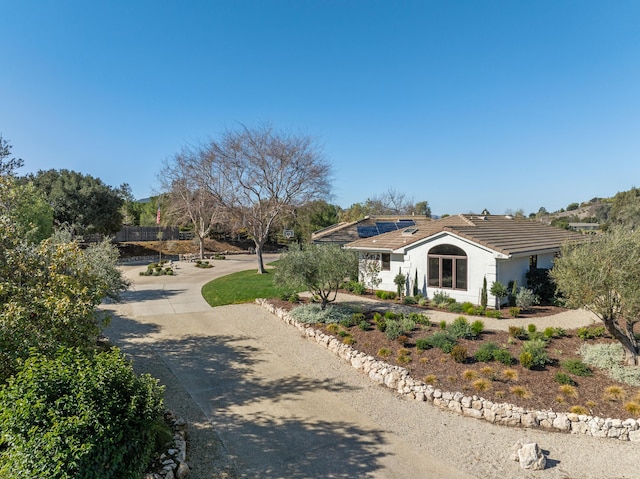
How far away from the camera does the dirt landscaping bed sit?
28.2 ft

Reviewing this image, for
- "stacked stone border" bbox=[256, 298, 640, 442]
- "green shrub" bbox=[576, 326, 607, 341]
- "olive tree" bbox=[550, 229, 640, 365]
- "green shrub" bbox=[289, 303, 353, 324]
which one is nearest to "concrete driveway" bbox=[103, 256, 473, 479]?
"stacked stone border" bbox=[256, 298, 640, 442]

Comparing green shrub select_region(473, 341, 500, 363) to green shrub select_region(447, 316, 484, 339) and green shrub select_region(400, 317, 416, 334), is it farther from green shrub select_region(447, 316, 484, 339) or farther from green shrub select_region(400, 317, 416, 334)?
green shrub select_region(400, 317, 416, 334)

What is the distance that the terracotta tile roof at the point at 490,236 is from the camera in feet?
59.5

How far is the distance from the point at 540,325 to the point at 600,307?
213 inches

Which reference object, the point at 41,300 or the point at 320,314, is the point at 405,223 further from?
the point at 41,300

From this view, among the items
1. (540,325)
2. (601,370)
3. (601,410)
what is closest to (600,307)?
(601,370)

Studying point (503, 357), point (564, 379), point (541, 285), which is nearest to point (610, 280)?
point (564, 379)

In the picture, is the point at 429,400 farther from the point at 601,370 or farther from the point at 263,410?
the point at 601,370

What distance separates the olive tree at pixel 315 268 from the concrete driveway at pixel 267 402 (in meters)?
2.11

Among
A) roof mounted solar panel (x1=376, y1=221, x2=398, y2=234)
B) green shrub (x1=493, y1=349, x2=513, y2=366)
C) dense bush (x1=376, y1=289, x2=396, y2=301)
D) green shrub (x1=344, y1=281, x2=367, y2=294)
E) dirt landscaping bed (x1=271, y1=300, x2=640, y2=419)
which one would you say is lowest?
dirt landscaping bed (x1=271, y1=300, x2=640, y2=419)

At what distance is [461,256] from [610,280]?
8755mm

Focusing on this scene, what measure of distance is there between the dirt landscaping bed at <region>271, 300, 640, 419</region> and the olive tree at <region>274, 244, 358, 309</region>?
107 inches

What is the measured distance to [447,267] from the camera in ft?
62.0

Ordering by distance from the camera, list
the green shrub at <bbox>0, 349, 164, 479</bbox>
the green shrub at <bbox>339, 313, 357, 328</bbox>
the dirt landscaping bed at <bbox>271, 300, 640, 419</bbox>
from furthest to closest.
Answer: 1. the green shrub at <bbox>339, 313, 357, 328</bbox>
2. the dirt landscaping bed at <bbox>271, 300, 640, 419</bbox>
3. the green shrub at <bbox>0, 349, 164, 479</bbox>
